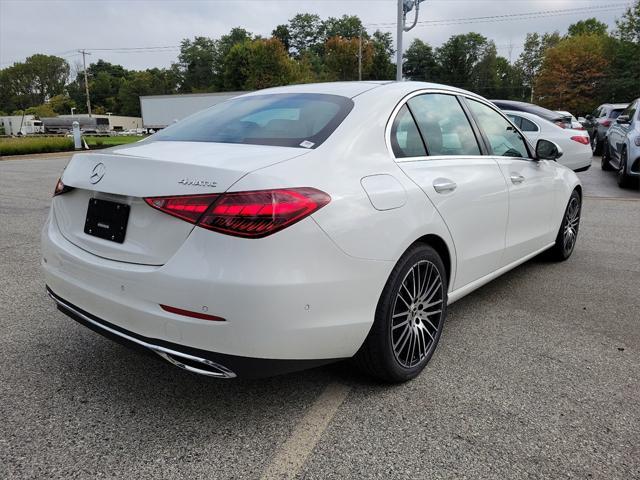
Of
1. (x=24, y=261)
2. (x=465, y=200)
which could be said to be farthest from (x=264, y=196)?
(x=24, y=261)

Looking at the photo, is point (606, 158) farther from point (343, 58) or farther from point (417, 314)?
point (343, 58)

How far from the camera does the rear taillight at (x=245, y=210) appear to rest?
2000 millimetres

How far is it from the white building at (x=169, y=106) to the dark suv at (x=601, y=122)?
2606cm

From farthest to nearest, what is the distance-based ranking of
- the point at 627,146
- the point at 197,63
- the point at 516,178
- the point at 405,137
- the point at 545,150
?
the point at 197,63
the point at 627,146
the point at 545,150
the point at 516,178
the point at 405,137

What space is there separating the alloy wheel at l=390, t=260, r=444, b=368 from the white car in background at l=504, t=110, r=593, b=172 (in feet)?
26.4

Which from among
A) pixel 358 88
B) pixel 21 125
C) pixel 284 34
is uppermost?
pixel 284 34

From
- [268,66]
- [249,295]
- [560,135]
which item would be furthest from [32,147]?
[268,66]

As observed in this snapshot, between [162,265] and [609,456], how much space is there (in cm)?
199

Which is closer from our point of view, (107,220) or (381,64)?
(107,220)

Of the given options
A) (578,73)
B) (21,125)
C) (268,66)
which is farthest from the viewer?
(21,125)

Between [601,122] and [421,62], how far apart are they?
6973 cm

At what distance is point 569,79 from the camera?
47.0m

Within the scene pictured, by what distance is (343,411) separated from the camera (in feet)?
8.12

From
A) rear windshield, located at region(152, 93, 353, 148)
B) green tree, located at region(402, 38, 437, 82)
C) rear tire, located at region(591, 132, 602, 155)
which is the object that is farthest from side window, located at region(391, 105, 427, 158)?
green tree, located at region(402, 38, 437, 82)
